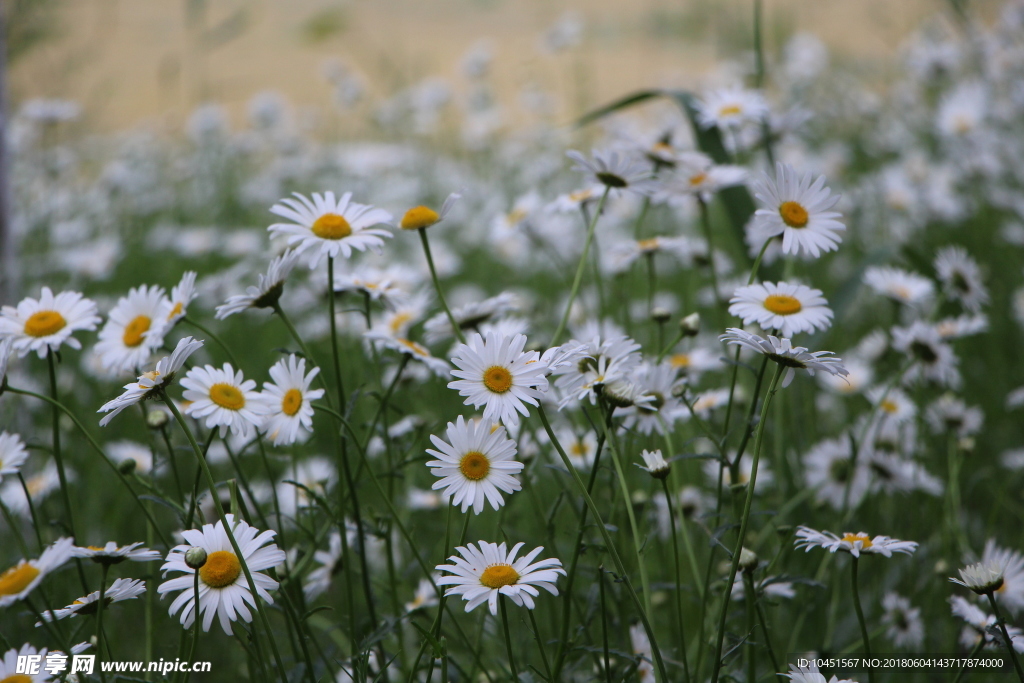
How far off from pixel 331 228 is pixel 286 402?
0.24m

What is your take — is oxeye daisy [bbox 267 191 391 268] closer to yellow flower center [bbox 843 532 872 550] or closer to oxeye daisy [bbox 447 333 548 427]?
oxeye daisy [bbox 447 333 548 427]

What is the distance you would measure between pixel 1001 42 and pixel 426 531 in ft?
10.6

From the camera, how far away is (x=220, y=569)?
849 millimetres

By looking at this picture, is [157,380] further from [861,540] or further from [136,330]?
[861,540]

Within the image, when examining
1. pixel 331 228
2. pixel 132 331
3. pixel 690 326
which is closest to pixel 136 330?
pixel 132 331

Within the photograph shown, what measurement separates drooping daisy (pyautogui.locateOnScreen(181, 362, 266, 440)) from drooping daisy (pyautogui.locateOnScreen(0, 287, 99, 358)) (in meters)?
0.21

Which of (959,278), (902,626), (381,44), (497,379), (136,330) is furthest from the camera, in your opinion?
(381,44)

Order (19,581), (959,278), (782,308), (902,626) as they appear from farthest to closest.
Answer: (959,278), (902,626), (782,308), (19,581)

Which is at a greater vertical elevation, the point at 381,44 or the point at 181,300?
the point at 381,44

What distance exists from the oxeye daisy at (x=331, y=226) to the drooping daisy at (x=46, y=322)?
1.00ft

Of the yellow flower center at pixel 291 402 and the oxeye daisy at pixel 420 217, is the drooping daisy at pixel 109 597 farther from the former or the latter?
the oxeye daisy at pixel 420 217

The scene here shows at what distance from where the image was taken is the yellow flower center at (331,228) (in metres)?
1.02

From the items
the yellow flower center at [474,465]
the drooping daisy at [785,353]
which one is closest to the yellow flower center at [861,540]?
the drooping daisy at [785,353]

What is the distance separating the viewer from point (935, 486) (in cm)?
145
